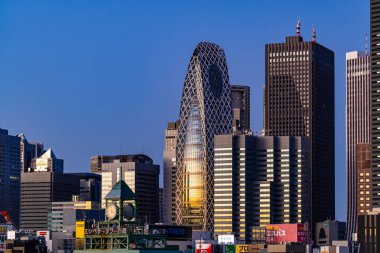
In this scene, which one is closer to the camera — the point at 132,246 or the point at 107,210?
the point at 132,246

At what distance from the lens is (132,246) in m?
125

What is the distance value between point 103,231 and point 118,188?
18.1ft

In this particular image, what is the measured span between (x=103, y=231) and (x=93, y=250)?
18.9 feet

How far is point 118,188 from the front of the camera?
445ft

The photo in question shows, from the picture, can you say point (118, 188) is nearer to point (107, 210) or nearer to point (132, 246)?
point (107, 210)

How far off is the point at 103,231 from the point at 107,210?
3.37 m

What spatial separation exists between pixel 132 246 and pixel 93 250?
5.54 metres

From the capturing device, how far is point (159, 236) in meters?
129

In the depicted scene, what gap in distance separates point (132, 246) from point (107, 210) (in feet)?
39.7

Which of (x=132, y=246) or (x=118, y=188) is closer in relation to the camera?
(x=132, y=246)

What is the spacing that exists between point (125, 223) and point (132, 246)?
8.23 meters

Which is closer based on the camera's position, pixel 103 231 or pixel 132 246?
pixel 132 246

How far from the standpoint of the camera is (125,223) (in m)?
133

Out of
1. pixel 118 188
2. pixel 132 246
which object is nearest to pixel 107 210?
pixel 118 188
